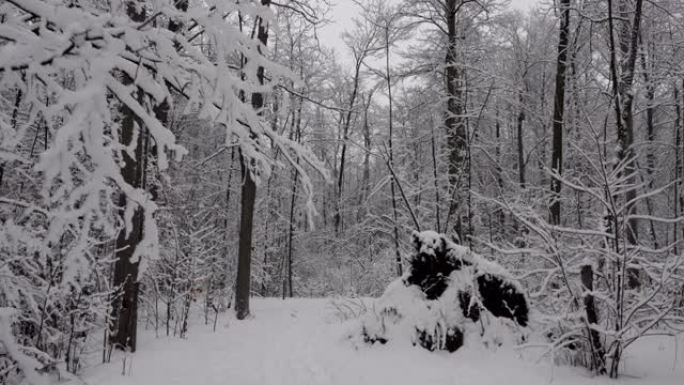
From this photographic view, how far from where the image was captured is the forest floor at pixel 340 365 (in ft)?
13.4

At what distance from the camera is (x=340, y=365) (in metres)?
4.96

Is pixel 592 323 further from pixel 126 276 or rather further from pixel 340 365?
pixel 126 276

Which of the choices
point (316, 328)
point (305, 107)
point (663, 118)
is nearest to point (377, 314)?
point (316, 328)

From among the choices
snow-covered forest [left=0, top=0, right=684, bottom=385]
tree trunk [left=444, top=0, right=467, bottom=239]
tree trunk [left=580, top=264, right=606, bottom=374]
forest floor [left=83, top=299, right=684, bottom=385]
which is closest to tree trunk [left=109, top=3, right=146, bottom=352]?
snow-covered forest [left=0, top=0, right=684, bottom=385]

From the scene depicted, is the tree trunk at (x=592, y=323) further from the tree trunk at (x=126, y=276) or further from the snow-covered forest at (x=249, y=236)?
the tree trunk at (x=126, y=276)

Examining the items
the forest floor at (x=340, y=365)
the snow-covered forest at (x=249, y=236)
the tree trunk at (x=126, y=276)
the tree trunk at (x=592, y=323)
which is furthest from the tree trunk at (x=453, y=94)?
the tree trunk at (x=126, y=276)

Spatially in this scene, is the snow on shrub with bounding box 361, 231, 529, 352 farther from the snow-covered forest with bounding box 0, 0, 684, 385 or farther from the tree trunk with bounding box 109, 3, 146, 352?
the tree trunk with bounding box 109, 3, 146, 352

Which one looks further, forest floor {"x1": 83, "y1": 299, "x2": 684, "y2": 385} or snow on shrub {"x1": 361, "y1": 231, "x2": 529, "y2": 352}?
snow on shrub {"x1": 361, "y1": 231, "x2": 529, "y2": 352}

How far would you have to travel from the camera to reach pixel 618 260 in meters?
4.04

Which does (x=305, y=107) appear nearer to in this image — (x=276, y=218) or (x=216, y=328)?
(x=276, y=218)

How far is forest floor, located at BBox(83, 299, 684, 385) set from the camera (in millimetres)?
4082

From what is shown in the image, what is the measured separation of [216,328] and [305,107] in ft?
46.5

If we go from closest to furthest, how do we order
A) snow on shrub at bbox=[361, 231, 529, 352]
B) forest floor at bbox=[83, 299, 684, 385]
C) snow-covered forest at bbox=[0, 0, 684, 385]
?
snow-covered forest at bbox=[0, 0, 684, 385]
forest floor at bbox=[83, 299, 684, 385]
snow on shrub at bbox=[361, 231, 529, 352]

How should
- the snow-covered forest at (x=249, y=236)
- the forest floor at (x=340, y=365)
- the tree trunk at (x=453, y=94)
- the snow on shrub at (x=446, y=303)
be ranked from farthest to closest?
the tree trunk at (x=453, y=94) < the snow on shrub at (x=446, y=303) < the forest floor at (x=340, y=365) < the snow-covered forest at (x=249, y=236)
